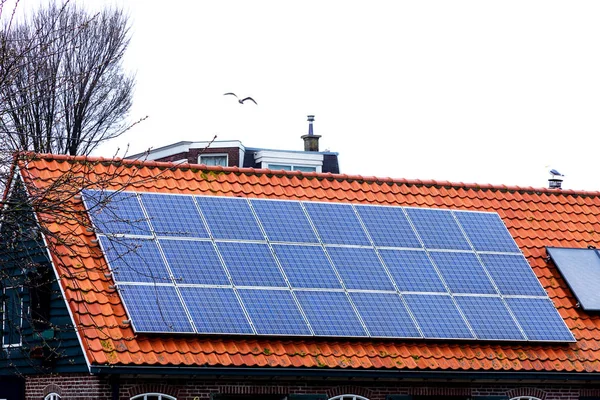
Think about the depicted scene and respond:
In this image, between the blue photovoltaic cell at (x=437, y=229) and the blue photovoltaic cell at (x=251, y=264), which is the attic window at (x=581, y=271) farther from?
→ the blue photovoltaic cell at (x=251, y=264)

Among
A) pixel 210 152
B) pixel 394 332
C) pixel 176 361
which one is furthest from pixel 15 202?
pixel 210 152

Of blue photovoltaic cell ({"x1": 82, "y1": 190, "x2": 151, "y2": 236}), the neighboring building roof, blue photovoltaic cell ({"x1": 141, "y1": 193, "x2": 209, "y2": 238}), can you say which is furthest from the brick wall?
blue photovoltaic cell ({"x1": 141, "y1": 193, "x2": 209, "y2": 238})

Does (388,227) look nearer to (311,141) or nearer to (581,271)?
(581,271)

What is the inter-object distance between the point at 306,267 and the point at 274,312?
1613 mm

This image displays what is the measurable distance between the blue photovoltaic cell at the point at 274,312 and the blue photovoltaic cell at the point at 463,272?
12.1 ft

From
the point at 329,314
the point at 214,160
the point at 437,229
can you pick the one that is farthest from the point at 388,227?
the point at 214,160

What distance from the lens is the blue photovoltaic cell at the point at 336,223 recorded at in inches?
1000

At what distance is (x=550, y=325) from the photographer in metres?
25.1

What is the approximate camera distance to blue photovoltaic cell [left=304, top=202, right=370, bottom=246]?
83.3ft

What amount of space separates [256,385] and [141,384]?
7.20 ft

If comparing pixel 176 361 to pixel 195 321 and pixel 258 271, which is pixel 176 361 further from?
pixel 258 271

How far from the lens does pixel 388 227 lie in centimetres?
2622

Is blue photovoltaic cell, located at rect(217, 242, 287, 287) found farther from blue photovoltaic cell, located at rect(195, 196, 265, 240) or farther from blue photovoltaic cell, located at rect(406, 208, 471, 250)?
blue photovoltaic cell, located at rect(406, 208, 471, 250)

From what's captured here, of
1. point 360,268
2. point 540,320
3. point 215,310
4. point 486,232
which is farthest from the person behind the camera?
point 486,232
